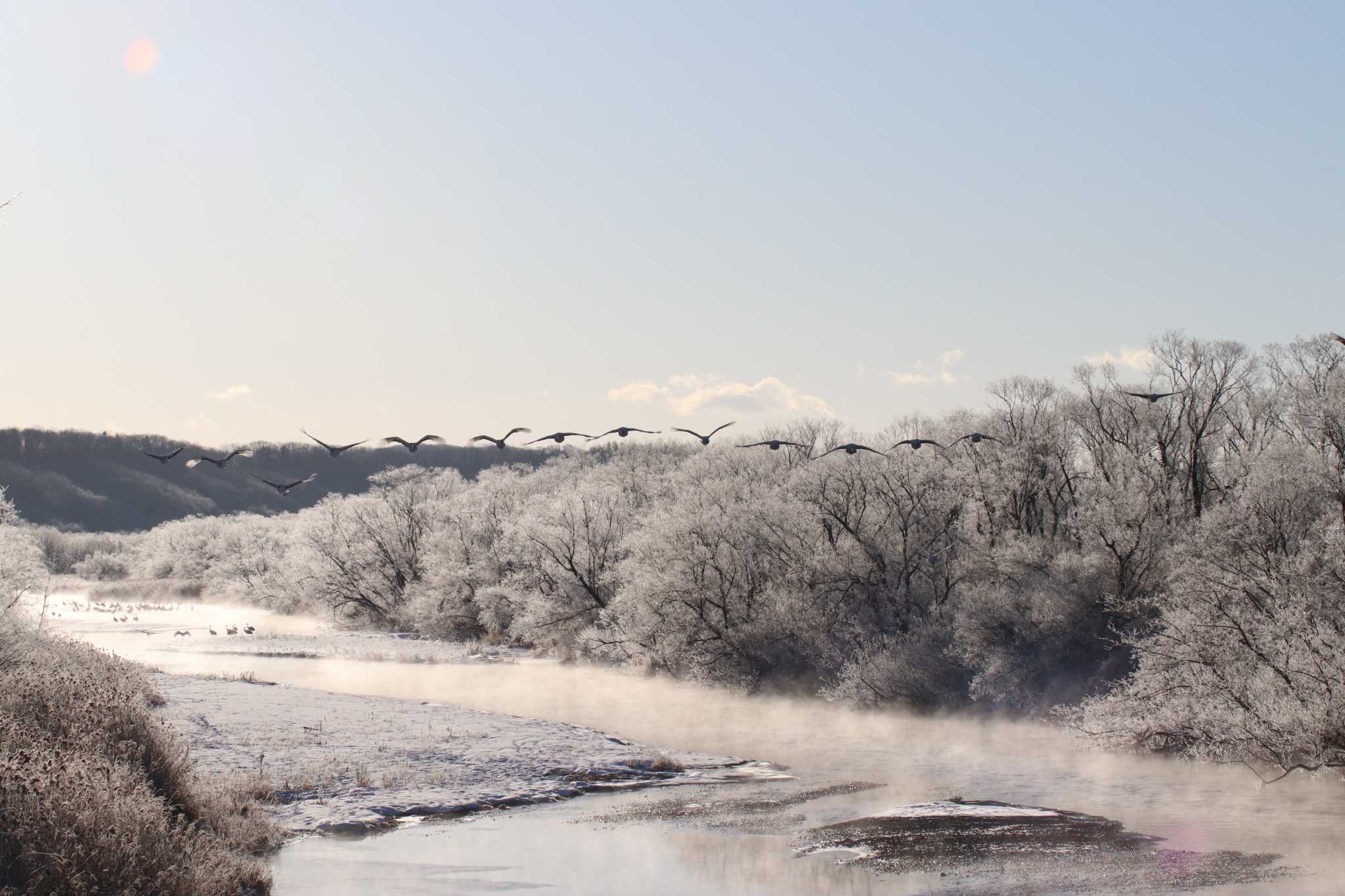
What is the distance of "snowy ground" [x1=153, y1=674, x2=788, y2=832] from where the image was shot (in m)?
20.4

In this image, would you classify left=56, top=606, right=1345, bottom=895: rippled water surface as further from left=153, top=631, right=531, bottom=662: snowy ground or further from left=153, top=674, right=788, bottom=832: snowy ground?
left=153, top=631, right=531, bottom=662: snowy ground

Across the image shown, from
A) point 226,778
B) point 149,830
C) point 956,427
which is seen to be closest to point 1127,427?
point 956,427

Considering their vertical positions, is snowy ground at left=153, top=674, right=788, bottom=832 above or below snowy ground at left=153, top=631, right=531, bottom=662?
above

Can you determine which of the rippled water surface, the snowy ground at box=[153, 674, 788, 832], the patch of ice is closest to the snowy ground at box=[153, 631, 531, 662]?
the rippled water surface

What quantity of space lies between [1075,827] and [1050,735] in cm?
1008

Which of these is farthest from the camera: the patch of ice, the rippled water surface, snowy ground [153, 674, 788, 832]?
snowy ground [153, 674, 788, 832]

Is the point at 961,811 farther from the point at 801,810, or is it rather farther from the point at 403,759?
the point at 403,759

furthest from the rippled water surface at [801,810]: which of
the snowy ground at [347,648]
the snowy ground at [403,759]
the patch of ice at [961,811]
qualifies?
the snowy ground at [347,648]

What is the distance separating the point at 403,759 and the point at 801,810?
827cm

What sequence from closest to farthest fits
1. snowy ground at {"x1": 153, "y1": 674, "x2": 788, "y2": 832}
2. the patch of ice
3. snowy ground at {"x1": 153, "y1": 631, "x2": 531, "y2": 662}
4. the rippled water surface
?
the rippled water surface → the patch of ice → snowy ground at {"x1": 153, "y1": 674, "x2": 788, "y2": 832} → snowy ground at {"x1": 153, "y1": 631, "x2": 531, "y2": 662}

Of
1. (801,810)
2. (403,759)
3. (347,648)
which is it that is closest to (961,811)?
(801,810)

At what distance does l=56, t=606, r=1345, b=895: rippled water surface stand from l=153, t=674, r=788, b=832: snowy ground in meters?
1.09

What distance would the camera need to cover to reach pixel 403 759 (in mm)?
23625

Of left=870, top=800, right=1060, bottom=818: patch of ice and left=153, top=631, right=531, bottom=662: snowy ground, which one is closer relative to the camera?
left=870, top=800, right=1060, bottom=818: patch of ice
